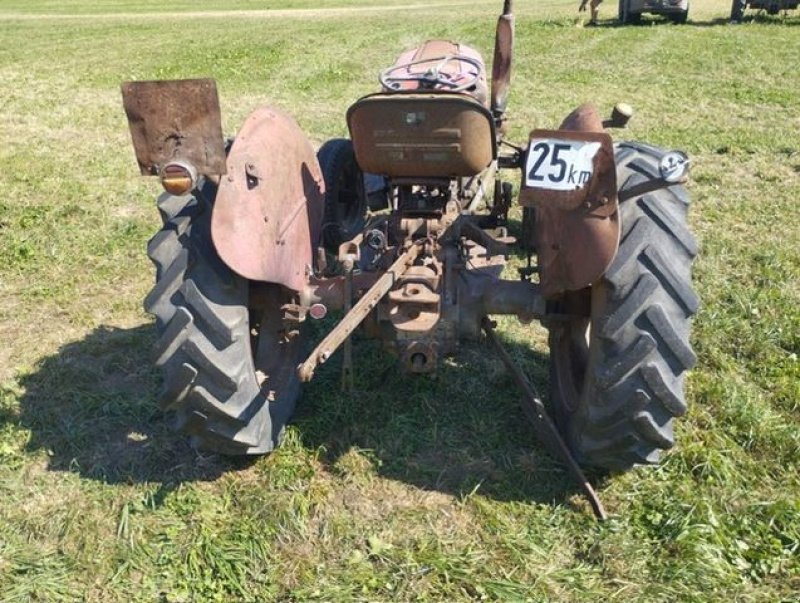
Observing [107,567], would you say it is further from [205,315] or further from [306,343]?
[306,343]

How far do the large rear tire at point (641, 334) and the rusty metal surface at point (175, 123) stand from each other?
59.1 inches

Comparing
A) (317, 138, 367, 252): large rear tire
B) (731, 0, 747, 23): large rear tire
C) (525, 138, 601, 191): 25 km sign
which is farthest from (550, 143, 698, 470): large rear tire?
(731, 0, 747, 23): large rear tire

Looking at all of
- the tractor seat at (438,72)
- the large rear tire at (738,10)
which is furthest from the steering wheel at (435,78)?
the large rear tire at (738,10)

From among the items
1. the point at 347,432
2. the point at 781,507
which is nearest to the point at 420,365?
the point at 347,432

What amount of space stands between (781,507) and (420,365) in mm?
1557

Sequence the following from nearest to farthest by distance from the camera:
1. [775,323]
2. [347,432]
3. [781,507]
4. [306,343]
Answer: [781,507]
[347,432]
[306,343]
[775,323]

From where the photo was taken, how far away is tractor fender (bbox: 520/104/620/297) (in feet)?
8.25

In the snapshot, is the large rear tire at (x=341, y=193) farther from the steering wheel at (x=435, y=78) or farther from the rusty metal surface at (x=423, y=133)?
the rusty metal surface at (x=423, y=133)

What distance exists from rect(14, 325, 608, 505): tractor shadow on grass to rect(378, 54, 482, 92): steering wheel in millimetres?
1450

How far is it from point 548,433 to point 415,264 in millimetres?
958

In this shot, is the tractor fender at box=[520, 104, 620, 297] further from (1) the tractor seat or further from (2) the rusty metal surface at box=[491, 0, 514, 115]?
(2) the rusty metal surface at box=[491, 0, 514, 115]

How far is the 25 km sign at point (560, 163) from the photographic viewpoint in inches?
99.0

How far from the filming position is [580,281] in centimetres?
280

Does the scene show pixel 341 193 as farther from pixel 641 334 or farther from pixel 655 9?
pixel 655 9
